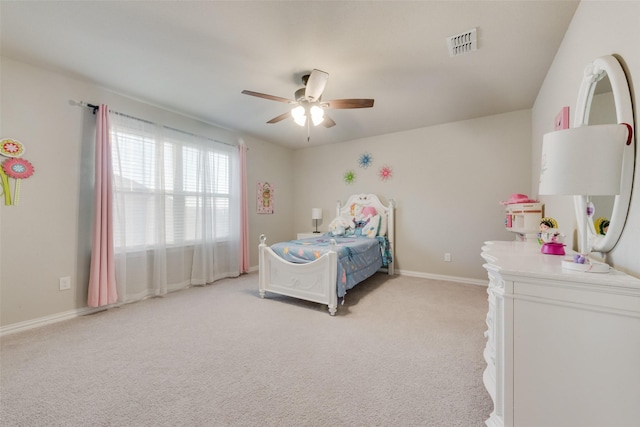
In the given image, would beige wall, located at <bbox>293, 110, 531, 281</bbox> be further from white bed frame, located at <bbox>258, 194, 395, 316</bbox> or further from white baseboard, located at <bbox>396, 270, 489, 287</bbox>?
white bed frame, located at <bbox>258, 194, 395, 316</bbox>

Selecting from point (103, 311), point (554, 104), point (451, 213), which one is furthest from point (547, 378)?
point (103, 311)

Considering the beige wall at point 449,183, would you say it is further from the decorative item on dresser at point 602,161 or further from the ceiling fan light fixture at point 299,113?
the decorative item on dresser at point 602,161

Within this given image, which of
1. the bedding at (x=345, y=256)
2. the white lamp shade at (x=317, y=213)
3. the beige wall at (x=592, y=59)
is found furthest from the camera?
the white lamp shade at (x=317, y=213)

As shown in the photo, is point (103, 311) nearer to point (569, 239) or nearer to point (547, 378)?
point (547, 378)

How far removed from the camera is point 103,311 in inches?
104

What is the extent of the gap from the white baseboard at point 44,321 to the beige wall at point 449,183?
3804mm

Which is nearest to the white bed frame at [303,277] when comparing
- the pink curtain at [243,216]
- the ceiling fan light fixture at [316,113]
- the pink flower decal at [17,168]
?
the pink curtain at [243,216]

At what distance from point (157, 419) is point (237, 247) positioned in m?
2.85

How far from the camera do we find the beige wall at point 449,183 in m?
3.40

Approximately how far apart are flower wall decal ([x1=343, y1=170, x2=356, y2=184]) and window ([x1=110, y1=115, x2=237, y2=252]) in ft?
6.43

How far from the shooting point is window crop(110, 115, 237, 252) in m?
2.83

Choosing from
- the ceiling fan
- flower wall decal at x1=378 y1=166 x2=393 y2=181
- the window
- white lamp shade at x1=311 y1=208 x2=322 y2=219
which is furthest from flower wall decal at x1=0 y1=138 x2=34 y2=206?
flower wall decal at x1=378 y1=166 x2=393 y2=181

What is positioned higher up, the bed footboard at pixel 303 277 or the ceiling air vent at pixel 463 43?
the ceiling air vent at pixel 463 43

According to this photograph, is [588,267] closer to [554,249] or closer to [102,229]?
[554,249]
